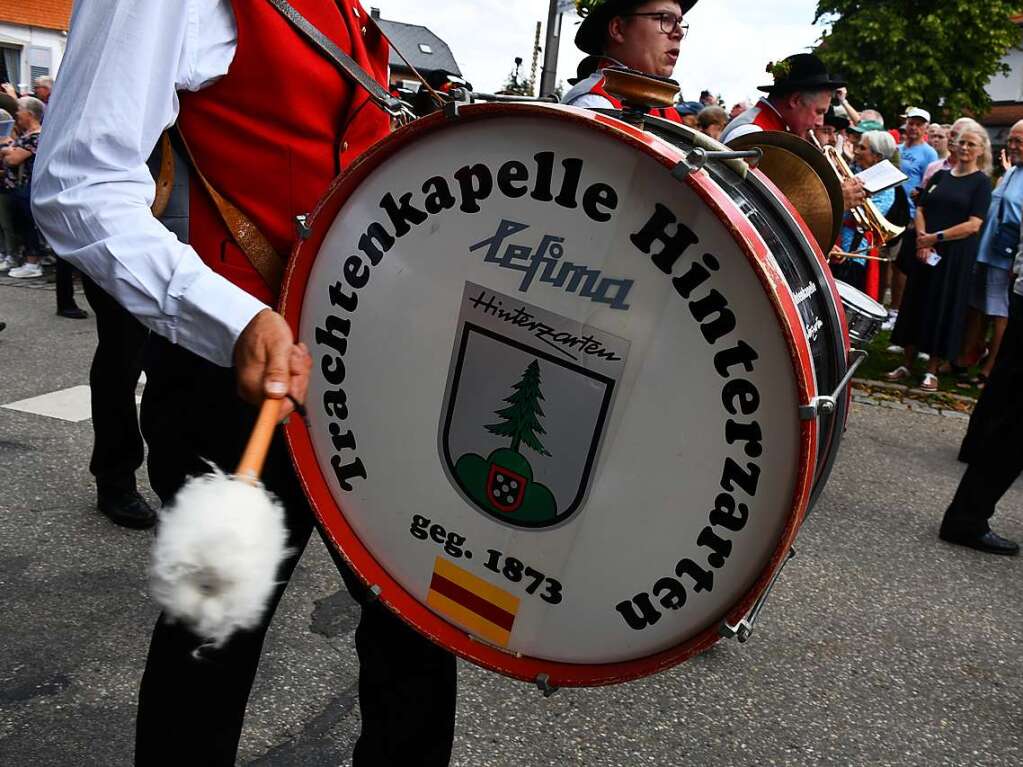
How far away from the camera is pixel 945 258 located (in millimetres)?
7680

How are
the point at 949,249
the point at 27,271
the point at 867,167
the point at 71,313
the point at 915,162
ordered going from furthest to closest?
the point at 915,162, the point at 27,271, the point at 949,249, the point at 867,167, the point at 71,313

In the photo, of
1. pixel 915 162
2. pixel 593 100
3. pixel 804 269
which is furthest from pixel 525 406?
pixel 915 162

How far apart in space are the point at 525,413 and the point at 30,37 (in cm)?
3030

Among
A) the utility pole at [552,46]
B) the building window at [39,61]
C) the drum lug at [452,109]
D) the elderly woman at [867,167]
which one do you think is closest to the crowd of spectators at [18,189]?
the utility pole at [552,46]

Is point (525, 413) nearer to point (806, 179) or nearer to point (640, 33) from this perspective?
point (806, 179)

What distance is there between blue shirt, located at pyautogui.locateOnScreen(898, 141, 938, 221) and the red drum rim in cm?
870

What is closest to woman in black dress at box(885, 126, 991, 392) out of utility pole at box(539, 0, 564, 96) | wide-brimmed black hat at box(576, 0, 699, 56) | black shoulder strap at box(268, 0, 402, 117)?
utility pole at box(539, 0, 564, 96)

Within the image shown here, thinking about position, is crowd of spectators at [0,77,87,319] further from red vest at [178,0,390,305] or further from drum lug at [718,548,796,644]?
drum lug at [718,548,796,644]

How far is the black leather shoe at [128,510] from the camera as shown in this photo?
3.53 m

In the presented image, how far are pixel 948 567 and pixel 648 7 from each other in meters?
2.70

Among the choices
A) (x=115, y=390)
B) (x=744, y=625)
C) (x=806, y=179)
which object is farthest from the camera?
(x=115, y=390)

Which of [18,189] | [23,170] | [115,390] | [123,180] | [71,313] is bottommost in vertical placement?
Result: [71,313]

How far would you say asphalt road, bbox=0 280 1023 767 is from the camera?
249 centimetres

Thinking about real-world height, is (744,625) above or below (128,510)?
above
